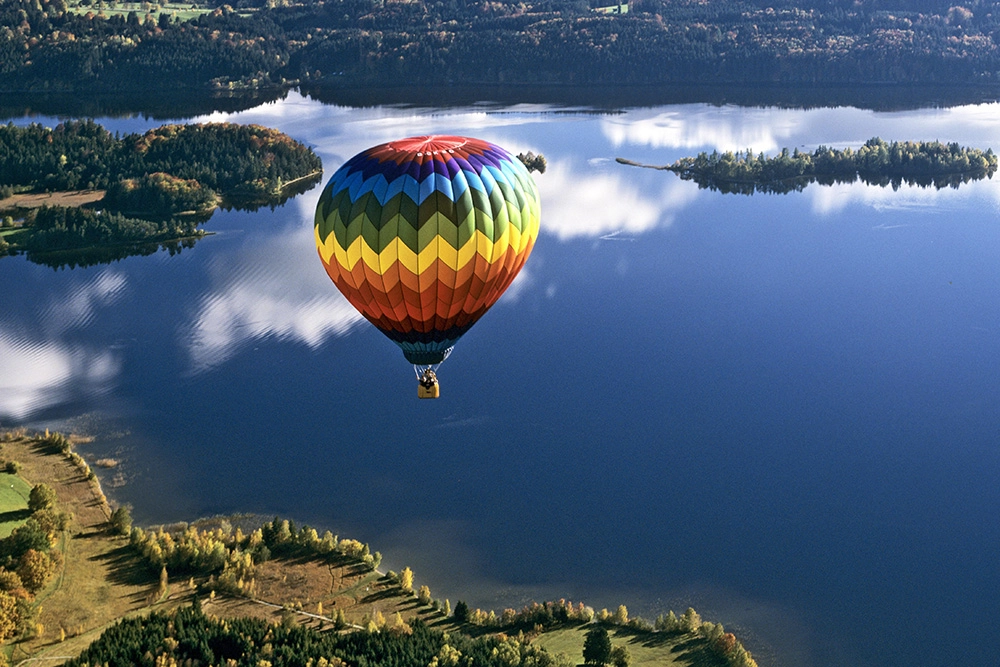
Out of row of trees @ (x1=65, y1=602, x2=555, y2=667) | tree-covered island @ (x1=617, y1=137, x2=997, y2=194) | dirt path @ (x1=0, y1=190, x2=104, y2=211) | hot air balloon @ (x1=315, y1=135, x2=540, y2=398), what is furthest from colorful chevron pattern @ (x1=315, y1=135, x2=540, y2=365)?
tree-covered island @ (x1=617, y1=137, x2=997, y2=194)

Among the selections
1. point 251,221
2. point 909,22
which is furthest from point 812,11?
point 251,221

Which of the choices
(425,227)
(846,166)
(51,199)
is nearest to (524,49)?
(846,166)

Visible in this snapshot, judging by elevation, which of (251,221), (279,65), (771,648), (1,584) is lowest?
(771,648)

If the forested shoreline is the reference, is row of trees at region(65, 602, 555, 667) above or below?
below

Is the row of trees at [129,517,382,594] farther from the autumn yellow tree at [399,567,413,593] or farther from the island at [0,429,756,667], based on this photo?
the autumn yellow tree at [399,567,413,593]

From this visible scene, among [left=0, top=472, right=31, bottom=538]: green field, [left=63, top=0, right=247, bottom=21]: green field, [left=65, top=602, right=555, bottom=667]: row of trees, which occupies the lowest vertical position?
[left=65, top=602, right=555, bottom=667]: row of trees

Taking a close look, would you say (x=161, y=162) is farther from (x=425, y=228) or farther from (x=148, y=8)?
(x=148, y=8)

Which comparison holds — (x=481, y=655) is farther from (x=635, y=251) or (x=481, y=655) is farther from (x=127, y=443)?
(x=635, y=251)
